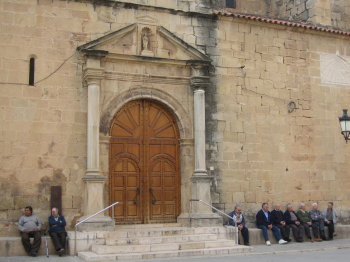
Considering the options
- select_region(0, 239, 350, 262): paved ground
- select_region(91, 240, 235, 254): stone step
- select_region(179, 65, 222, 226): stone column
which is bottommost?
select_region(0, 239, 350, 262): paved ground

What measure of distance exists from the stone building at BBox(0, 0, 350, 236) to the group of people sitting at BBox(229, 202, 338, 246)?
51 centimetres

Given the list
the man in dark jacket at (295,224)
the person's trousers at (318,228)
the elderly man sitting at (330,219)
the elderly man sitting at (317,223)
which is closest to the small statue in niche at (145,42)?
the man in dark jacket at (295,224)

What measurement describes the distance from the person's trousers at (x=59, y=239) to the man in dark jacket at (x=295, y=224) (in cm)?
590

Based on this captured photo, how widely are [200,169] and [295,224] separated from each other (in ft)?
10.1

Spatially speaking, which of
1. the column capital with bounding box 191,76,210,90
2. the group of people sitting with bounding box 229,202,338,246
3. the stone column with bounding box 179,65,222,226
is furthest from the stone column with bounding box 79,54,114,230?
the group of people sitting with bounding box 229,202,338,246

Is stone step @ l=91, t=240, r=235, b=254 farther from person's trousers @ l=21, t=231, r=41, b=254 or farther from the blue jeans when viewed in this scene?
the blue jeans

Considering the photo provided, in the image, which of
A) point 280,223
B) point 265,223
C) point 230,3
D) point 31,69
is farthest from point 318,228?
point 31,69

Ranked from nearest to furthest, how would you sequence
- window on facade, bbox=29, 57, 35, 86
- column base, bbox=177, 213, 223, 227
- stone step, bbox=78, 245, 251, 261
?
stone step, bbox=78, 245, 251, 261, window on facade, bbox=29, 57, 35, 86, column base, bbox=177, 213, 223, 227

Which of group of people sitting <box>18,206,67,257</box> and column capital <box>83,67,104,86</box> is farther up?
column capital <box>83,67,104,86</box>

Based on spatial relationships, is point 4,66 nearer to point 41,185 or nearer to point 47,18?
point 47,18

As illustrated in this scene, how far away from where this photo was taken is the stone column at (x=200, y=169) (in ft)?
41.7

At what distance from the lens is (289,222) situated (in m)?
13.7

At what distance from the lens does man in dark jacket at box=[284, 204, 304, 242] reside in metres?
13.7

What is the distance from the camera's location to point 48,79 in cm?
1216
